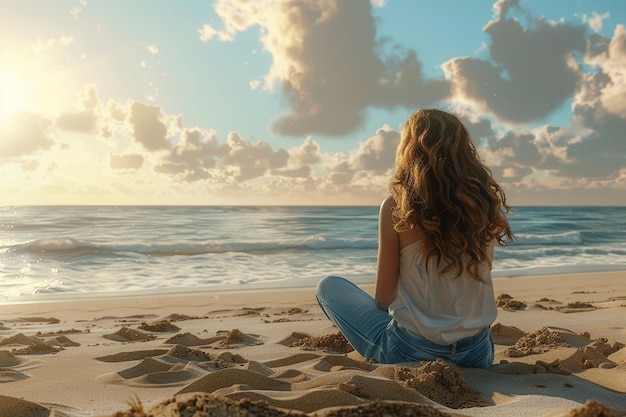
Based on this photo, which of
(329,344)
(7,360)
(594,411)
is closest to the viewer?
(594,411)

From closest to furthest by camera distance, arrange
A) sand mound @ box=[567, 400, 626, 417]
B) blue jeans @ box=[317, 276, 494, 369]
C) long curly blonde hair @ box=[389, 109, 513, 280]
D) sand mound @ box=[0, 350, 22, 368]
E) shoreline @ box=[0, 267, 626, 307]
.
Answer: sand mound @ box=[567, 400, 626, 417]
long curly blonde hair @ box=[389, 109, 513, 280]
blue jeans @ box=[317, 276, 494, 369]
sand mound @ box=[0, 350, 22, 368]
shoreline @ box=[0, 267, 626, 307]

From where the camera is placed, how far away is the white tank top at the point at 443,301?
3.07m

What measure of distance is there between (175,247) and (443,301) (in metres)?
15.9

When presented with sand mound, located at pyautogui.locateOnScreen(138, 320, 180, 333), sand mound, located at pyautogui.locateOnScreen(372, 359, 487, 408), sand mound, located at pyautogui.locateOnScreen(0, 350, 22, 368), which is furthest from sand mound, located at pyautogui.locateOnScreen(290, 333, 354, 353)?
sand mound, located at pyautogui.locateOnScreen(0, 350, 22, 368)

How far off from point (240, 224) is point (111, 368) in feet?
83.9

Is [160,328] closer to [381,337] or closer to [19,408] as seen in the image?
[381,337]

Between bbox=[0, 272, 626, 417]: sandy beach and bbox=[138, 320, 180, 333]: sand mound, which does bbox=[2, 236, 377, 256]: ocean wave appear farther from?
bbox=[138, 320, 180, 333]: sand mound

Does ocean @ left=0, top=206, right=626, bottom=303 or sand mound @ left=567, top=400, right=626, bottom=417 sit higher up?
sand mound @ left=567, top=400, right=626, bottom=417

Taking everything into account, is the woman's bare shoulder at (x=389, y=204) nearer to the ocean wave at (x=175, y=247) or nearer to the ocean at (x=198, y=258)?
the ocean at (x=198, y=258)

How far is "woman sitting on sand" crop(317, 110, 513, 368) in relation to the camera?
2.95m

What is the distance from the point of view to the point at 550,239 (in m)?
23.9

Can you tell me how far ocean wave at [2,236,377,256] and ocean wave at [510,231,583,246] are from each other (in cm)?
688

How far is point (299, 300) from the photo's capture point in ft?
26.3

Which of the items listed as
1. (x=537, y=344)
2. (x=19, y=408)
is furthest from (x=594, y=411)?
(x=537, y=344)
